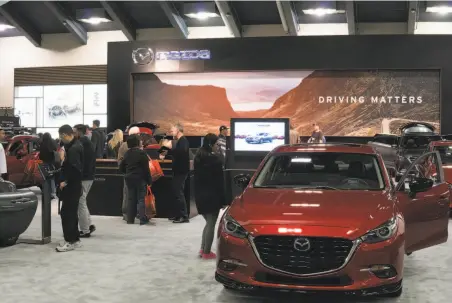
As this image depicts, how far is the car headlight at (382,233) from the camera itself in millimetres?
4109

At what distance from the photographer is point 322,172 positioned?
5.36 metres

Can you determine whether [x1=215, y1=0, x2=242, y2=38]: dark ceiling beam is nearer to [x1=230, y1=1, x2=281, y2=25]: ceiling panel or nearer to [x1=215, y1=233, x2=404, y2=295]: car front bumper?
[x1=230, y1=1, x2=281, y2=25]: ceiling panel

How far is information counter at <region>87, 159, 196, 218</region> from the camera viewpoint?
969 cm

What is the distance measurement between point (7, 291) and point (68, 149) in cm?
220

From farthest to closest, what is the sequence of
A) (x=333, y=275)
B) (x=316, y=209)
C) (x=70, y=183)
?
1. (x=70, y=183)
2. (x=316, y=209)
3. (x=333, y=275)

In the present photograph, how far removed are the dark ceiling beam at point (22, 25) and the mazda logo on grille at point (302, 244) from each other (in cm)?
2115

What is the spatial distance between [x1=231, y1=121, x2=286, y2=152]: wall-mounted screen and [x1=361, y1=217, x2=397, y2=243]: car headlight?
6.10m

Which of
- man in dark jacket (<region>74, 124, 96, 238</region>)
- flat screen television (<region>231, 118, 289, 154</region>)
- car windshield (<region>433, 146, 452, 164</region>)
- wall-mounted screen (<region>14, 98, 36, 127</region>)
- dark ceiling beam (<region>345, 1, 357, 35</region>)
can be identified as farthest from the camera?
wall-mounted screen (<region>14, 98, 36, 127</region>)

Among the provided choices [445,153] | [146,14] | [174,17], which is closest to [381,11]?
[174,17]

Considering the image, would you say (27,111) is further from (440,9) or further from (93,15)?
(440,9)

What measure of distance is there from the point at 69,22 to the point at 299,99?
10821 millimetres

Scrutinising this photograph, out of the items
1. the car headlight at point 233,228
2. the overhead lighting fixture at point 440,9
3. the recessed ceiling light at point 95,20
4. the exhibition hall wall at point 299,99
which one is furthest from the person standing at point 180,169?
the recessed ceiling light at point 95,20

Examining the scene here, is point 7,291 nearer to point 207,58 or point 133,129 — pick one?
point 133,129

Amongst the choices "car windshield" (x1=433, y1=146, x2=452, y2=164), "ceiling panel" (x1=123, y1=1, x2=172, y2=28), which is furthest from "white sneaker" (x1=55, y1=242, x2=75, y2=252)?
"ceiling panel" (x1=123, y1=1, x2=172, y2=28)
